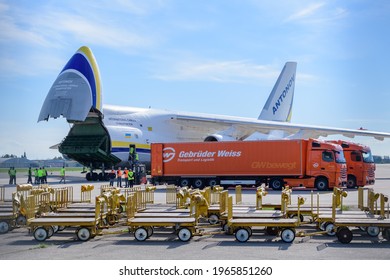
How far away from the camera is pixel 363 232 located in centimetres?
1175

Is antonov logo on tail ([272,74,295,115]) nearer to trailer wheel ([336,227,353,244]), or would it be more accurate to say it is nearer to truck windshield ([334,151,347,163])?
truck windshield ([334,151,347,163])

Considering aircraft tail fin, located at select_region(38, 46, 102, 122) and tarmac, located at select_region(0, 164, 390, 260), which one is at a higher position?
aircraft tail fin, located at select_region(38, 46, 102, 122)

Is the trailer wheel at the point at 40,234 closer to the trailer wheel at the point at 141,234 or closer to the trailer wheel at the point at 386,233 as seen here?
the trailer wheel at the point at 141,234

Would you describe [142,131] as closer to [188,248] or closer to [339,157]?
[339,157]

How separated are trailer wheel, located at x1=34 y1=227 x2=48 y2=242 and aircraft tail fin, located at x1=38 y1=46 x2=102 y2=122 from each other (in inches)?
625

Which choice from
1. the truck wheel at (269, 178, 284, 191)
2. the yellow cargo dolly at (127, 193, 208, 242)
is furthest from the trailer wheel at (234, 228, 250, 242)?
the truck wheel at (269, 178, 284, 191)

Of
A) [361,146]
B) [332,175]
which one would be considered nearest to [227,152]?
[332,175]

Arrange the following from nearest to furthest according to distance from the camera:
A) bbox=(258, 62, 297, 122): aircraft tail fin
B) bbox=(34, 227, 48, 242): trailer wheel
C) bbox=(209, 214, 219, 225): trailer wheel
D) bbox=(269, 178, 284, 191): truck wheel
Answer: bbox=(34, 227, 48, 242): trailer wheel → bbox=(209, 214, 219, 225): trailer wheel → bbox=(269, 178, 284, 191): truck wheel → bbox=(258, 62, 297, 122): aircraft tail fin

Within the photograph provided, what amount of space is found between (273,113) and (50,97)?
26090 millimetres

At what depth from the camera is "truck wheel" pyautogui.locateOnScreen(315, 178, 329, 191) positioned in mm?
28781

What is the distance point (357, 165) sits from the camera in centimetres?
3181

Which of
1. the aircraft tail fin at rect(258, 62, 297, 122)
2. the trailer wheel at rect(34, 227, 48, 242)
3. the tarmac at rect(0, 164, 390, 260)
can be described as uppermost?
the aircraft tail fin at rect(258, 62, 297, 122)

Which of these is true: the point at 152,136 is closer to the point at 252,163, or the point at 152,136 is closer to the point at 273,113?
the point at 252,163

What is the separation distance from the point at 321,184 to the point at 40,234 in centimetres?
2020
